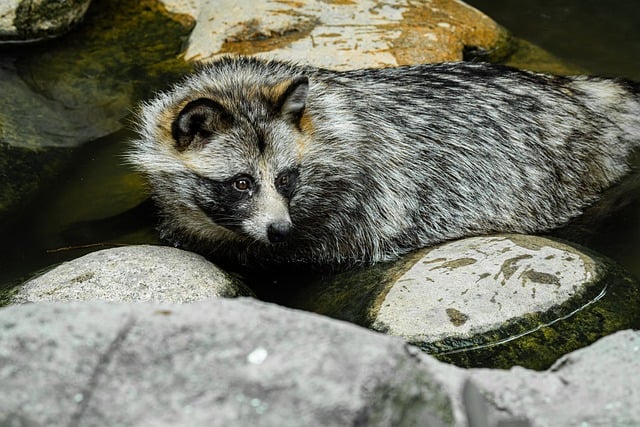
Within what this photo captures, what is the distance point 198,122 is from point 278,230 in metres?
0.74

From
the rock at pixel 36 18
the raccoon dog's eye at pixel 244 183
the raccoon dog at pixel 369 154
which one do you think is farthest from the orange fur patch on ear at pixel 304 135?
the rock at pixel 36 18

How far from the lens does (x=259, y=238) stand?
4812mm

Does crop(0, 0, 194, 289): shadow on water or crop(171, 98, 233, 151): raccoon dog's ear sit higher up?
crop(171, 98, 233, 151): raccoon dog's ear

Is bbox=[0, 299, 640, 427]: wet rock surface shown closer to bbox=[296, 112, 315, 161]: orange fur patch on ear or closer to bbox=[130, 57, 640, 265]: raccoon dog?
bbox=[130, 57, 640, 265]: raccoon dog

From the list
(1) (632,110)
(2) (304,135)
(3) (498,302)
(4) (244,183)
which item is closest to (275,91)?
(2) (304,135)

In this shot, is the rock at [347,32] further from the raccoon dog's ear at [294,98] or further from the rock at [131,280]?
the rock at [131,280]

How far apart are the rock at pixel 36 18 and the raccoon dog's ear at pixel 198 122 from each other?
3.11 m

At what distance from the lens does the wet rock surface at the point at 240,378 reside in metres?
2.60

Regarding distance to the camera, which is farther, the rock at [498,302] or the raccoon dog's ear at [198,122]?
the raccoon dog's ear at [198,122]

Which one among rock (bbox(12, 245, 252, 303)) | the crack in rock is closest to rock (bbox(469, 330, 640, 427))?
the crack in rock

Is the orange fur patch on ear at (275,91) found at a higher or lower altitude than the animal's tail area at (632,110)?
higher

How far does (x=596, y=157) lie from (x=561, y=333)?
1.83m

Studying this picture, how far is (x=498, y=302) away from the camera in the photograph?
4.57 meters

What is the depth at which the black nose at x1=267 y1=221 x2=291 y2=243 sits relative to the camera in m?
4.70
